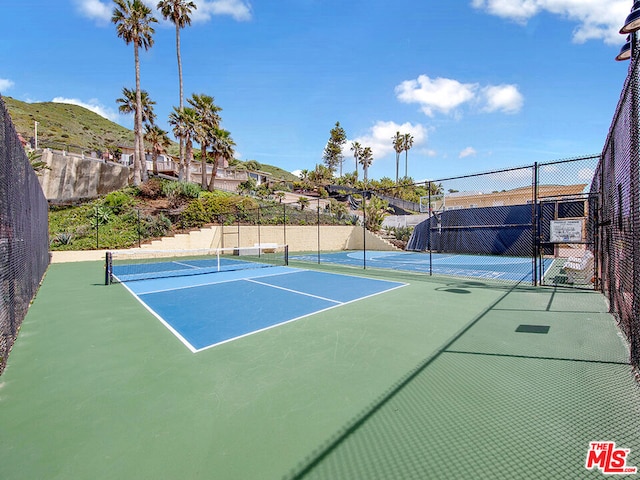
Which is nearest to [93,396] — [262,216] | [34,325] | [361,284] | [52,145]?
[34,325]

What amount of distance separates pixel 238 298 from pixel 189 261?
10.0 m

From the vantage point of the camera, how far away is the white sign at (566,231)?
727 centimetres

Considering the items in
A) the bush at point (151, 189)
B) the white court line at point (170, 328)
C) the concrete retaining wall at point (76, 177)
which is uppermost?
the concrete retaining wall at point (76, 177)

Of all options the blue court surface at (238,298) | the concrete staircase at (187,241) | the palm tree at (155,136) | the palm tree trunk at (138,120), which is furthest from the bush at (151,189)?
the blue court surface at (238,298)

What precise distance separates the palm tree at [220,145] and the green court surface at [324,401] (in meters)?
25.2

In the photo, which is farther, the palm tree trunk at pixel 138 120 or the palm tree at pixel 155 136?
the palm tree at pixel 155 136

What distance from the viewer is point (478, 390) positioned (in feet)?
9.61

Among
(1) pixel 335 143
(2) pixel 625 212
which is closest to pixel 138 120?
(2) pixel 625 212

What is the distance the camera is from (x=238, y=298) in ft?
23.2

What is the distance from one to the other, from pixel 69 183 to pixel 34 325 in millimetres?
28276

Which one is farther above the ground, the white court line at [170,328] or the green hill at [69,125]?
the green hill at [69,125]

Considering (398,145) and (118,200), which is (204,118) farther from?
(398,145)

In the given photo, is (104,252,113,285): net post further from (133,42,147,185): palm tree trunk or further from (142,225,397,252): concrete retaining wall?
(133,42,147,185): palm tree trunk

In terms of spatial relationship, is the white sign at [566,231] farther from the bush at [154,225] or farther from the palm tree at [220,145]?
the palm tree at [220,145]
